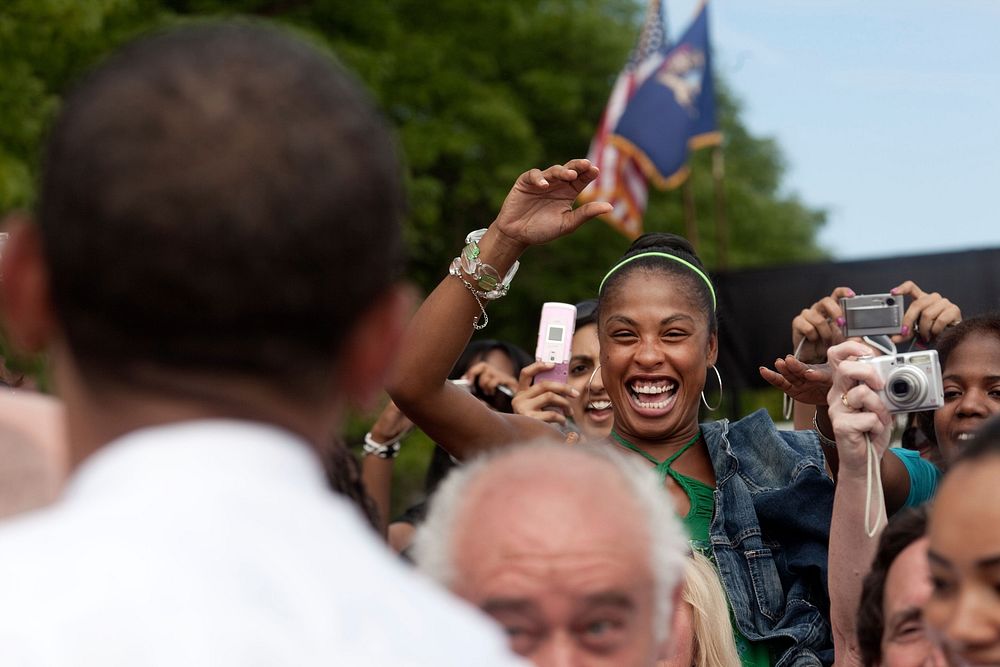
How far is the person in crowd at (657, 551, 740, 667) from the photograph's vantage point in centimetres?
294

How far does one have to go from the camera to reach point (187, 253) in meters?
1.09

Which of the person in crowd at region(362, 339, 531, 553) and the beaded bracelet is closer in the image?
the beaded bracelet

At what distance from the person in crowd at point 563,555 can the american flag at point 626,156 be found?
10.8 meters

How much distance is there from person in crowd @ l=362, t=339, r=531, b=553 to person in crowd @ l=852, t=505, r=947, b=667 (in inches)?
102

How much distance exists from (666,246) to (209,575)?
3357 mm

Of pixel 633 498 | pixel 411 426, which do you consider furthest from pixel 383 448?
pixel 633 498

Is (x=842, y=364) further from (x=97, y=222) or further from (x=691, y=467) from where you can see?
(x=97, y=222)

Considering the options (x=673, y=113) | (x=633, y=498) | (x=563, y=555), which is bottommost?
(x=563, y=555)

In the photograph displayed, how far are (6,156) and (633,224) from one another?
5911mm

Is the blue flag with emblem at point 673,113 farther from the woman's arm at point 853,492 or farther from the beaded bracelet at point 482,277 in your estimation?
the woman's arm at point 853,492

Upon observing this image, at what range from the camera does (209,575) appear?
103cm

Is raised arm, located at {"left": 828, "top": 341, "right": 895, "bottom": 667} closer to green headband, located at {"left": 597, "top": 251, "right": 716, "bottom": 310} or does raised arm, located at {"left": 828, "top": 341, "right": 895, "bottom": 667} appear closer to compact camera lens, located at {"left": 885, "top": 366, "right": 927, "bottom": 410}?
compact camera lens, located at {"left": 885, "top": 366, "right": 927, "bottom": 410}

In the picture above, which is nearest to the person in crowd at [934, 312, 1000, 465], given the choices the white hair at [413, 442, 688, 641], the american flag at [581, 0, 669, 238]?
the white hair at [413, 442, 688, 641]

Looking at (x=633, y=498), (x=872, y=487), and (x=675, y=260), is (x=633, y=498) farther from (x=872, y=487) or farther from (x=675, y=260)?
(x=675, y=260)
